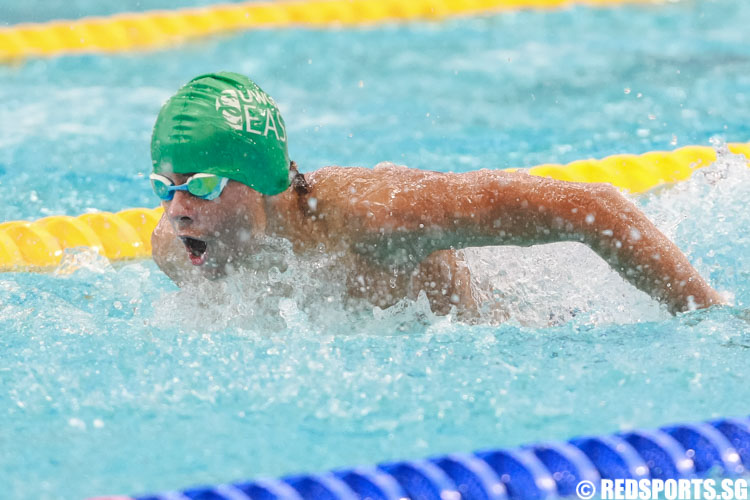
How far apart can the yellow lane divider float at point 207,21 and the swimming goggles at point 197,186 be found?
14.5ft

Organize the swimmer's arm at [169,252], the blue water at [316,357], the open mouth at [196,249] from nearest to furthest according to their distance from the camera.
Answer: the blue water at [316,357] → the open mouth at [196,249] → the swimmer's arm at [169,252]

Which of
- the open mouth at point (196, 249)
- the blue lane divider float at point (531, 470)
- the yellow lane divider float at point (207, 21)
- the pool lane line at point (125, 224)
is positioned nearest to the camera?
the blue lane divider float at point (531, 470)

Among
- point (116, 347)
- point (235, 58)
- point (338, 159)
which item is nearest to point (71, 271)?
point (116, 347)

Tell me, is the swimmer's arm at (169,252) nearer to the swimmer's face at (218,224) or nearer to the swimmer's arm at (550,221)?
the swimmer's face at (218,224)

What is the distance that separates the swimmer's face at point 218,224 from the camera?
8.19 feet

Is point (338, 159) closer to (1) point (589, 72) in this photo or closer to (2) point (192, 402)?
(1) point (589, 72)

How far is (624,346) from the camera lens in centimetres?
275

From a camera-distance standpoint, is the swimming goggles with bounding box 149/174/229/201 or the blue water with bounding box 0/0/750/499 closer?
the blue water with bounding box 0/0/750/499

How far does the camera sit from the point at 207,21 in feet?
23.4

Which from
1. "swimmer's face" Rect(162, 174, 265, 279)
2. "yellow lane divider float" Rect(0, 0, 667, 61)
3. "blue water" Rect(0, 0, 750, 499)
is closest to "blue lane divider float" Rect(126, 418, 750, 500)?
"blue water" Rect(0, 0, 750, 499)

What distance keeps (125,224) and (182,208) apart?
1.64 m

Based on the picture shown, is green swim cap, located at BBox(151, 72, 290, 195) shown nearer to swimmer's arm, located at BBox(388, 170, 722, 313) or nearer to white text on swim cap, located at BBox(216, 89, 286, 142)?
white text on swim cap, located at BBox(216, 89, 286, 142)

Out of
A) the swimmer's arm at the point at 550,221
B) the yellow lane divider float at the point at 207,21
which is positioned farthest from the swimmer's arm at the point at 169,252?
the yellow lane divider float at the point at 207,21

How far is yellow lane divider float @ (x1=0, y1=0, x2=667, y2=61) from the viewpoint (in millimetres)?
6699
